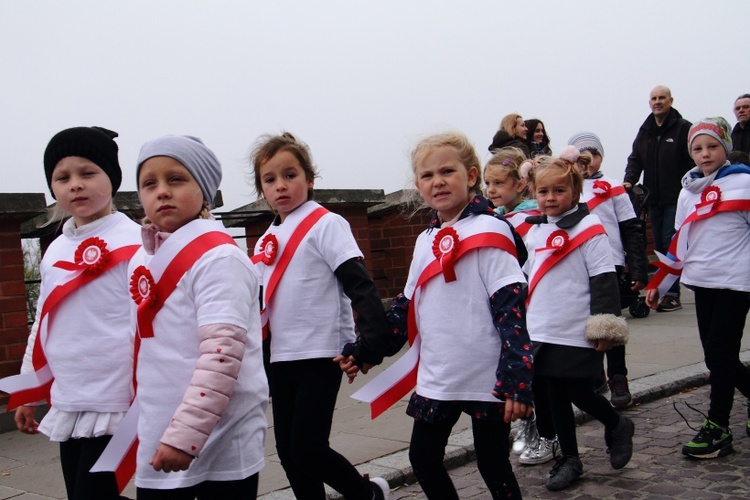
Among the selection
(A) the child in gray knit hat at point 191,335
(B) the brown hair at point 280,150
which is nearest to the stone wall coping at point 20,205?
(B) the brown hair at point 280,150

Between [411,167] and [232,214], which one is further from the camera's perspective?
[232,214]

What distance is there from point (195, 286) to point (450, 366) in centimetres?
112

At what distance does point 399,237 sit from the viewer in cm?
1012

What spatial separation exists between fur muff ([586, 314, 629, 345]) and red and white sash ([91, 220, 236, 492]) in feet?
7.58

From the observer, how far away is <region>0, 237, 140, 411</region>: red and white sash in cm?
315

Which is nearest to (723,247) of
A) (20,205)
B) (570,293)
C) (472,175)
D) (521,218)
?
(570,293)

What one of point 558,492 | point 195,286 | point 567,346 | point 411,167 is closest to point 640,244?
point 567,346

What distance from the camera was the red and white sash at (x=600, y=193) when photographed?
6027mm

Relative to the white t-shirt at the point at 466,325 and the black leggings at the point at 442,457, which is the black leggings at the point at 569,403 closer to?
the black leggings at the point at 442,457

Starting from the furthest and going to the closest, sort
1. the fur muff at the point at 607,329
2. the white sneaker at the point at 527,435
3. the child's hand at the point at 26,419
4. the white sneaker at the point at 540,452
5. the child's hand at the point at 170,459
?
the white sneaker at the point at 527,435 < the white sneaker at the point at 540,452 < the fur muff at the point at 607,329 < the child's hand at the point at 26,419 < the child's hand at the point at 170,459

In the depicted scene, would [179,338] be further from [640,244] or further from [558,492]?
[640,244]

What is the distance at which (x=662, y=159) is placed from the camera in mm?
9836

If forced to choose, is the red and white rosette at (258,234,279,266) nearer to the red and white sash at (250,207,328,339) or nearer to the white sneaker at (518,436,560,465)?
the red and white sash at (250,207,328,339)

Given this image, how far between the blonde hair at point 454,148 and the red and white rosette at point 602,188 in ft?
8.74
